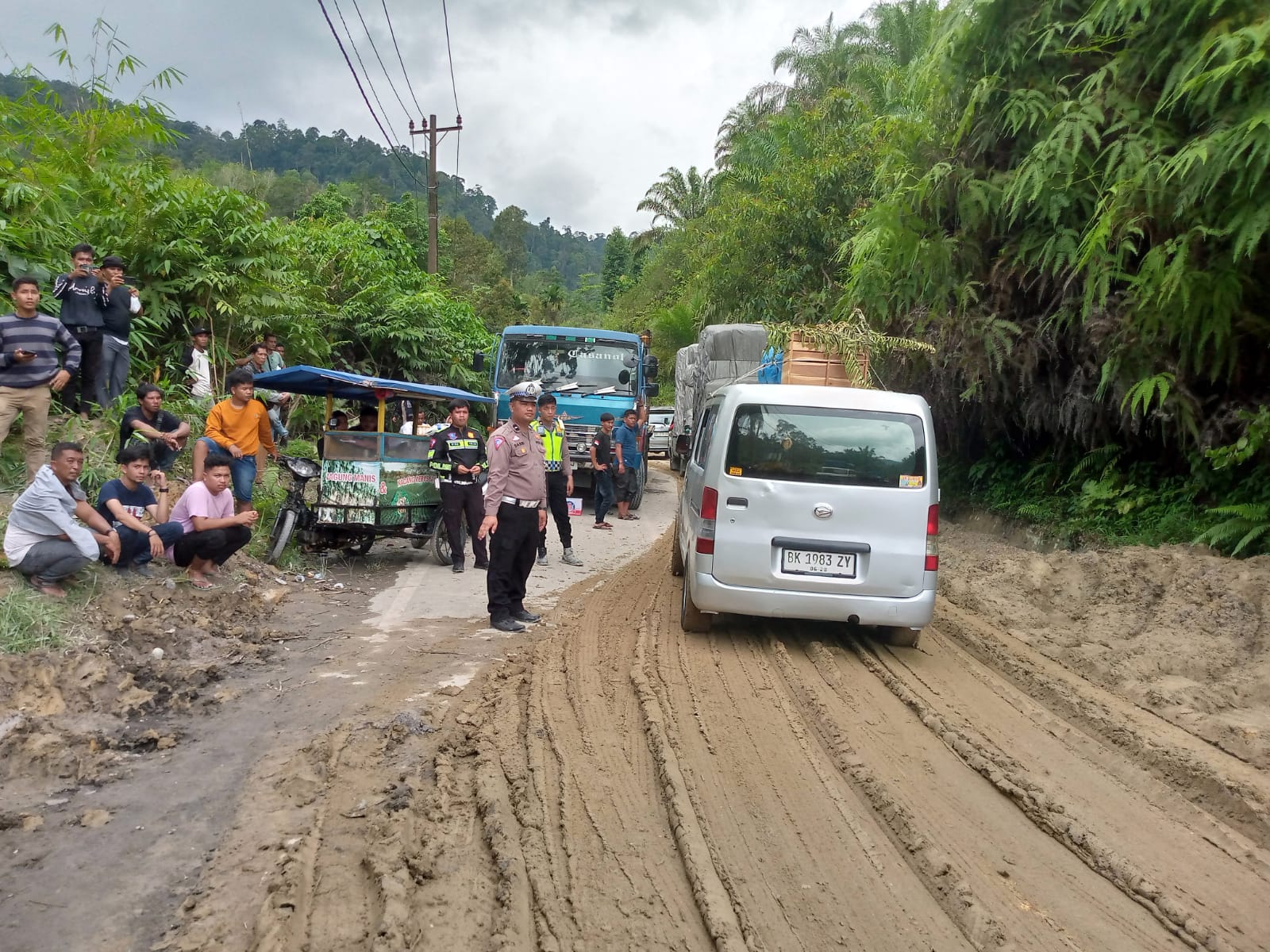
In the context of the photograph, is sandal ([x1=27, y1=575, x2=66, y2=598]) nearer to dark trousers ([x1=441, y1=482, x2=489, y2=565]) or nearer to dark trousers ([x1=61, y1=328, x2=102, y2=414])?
dark trousers ([x1=61, y1=328, x2=102, y2=414])

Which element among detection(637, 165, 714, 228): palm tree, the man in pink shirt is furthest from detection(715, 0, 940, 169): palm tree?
the man in pink shirt

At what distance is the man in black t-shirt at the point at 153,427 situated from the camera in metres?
8.68

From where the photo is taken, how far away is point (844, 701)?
6.08m

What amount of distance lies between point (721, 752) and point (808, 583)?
7.46 feet

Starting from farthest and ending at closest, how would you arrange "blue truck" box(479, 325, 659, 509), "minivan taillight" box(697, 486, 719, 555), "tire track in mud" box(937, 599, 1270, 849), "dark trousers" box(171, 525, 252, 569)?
"blue truck" box(479, 325, 659, 509) → "dark trousers" box(171, 525, 252, 569) → "minivan taillight" box(697, 486, 719, 555) → "tire track in mud" box(937, 599, 1270, 849)

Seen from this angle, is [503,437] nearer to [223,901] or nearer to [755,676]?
[755,676]

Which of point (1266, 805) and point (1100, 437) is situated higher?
point (1100, 437)

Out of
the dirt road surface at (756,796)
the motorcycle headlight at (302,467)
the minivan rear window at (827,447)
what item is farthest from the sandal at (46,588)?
the minivan rear window at (827,447)

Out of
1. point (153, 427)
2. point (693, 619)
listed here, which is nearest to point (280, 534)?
point (153, 427)

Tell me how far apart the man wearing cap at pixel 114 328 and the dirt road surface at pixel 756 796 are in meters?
4.53

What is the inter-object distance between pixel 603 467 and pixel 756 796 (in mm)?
10840

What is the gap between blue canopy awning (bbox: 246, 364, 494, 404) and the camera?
970 centimetres

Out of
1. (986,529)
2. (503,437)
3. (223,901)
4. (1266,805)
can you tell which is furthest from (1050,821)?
(986,529)

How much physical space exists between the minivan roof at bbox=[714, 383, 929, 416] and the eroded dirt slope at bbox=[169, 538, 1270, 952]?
1.99 metres
